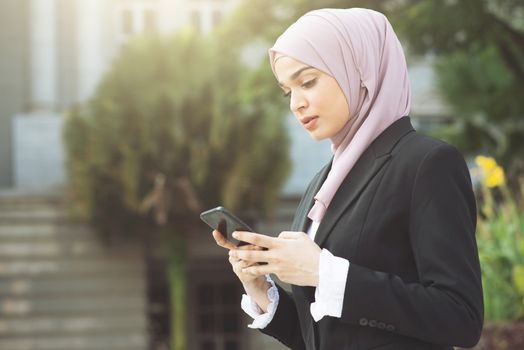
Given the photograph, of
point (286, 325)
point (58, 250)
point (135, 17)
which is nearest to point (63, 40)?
point (135, 17)

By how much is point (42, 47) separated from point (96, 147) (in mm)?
5942

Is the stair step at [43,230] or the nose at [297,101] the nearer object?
the nose at [297,101]

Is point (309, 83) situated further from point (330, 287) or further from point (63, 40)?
point (63, 40)

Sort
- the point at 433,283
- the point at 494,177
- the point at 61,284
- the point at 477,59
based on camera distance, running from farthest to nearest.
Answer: the point at 61,284 → the point at 477,59 → the point at 494,177 → the point at 433,283

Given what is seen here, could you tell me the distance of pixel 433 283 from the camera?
1790mm

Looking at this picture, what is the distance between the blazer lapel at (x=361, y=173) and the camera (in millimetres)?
1920

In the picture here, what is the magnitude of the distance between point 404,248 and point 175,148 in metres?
14.7

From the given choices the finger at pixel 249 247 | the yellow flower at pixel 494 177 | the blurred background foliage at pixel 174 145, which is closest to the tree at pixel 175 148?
the blurred background foliage at pixel 174 145

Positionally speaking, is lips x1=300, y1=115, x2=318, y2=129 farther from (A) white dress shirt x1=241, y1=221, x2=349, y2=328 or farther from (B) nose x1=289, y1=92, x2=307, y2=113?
(A) white dress shirt x1=241, y1=221, x2=349, y2=328

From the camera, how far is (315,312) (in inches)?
72.6

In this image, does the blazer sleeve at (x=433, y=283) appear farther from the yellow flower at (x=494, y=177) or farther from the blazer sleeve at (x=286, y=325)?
the yellow flower at (x=494, y=177)

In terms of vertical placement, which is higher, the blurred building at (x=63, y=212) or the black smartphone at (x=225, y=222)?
the black smartphone at (x=225, y=222)

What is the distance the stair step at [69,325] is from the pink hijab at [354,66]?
16.5 m

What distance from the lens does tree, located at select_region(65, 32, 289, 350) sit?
16.4 meters
